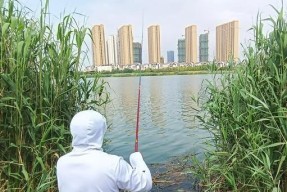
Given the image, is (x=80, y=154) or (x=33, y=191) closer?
(x=80, y=154)

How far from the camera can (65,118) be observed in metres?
Answer: 4.15

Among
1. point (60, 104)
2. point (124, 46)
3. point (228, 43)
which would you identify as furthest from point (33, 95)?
point (228, 43)

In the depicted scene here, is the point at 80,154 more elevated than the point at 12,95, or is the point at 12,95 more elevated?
the point at 12,95

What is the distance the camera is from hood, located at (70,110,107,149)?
185cm

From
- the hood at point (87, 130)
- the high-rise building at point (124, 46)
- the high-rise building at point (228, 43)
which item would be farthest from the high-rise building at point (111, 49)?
the hood at point (87, 130)

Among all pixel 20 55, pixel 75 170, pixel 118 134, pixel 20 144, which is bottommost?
pixel 118 134

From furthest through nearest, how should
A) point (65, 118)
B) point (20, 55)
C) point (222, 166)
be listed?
point (222, 166) < point (65, 118) < point (20, 55)

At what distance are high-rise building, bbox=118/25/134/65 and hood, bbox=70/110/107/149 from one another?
8.50ft

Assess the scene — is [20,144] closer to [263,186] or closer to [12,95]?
[12,95]

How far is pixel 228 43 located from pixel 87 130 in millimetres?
4513

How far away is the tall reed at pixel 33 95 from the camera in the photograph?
11.9ft

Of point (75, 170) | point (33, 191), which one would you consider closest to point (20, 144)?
point (33, 191)

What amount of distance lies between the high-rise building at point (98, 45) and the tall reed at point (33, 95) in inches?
22.0

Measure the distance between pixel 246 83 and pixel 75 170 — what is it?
2957 mm
